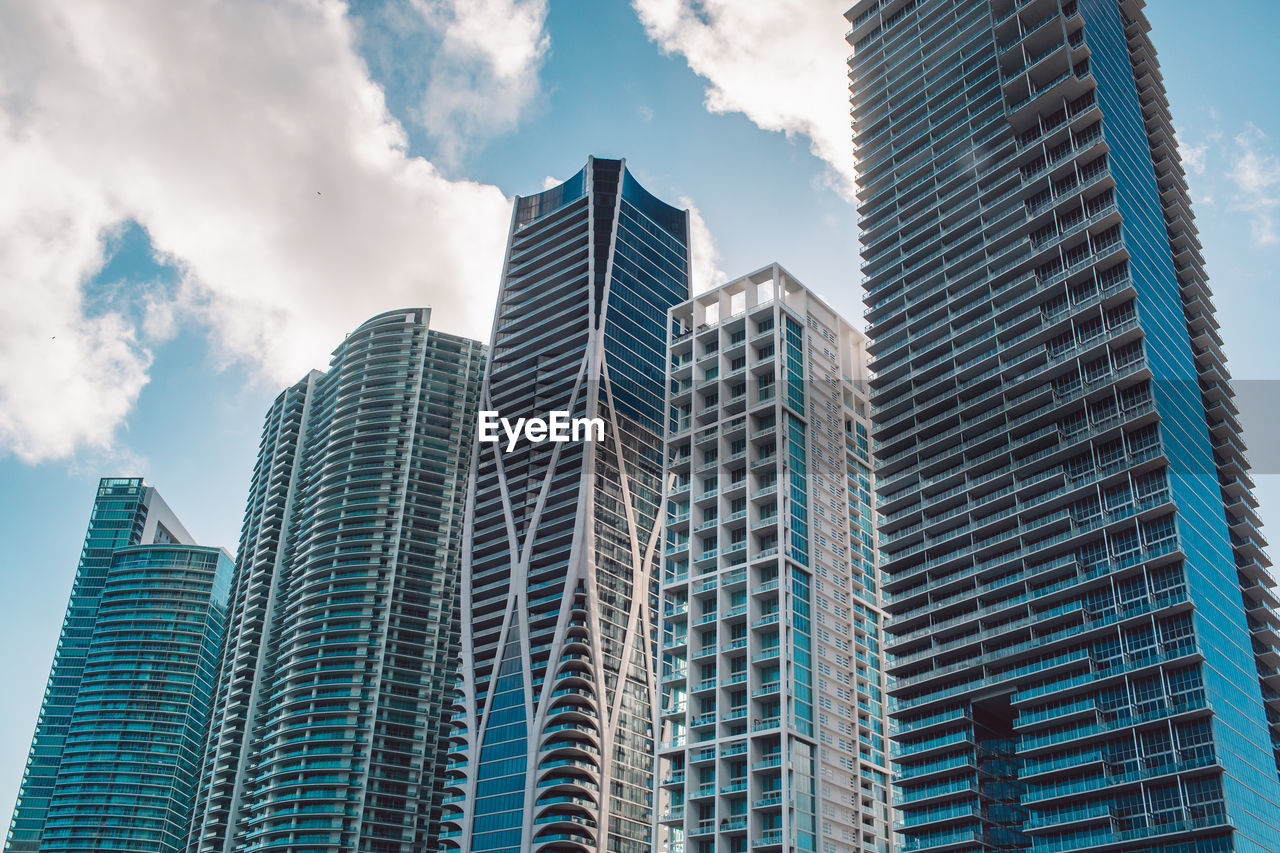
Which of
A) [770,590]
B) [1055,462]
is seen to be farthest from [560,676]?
[1055,462]

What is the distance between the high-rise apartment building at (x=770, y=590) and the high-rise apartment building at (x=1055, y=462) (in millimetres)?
6631

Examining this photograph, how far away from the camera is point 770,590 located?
444ft

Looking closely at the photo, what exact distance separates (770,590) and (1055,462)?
3305 cm

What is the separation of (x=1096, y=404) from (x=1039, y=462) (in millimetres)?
8478

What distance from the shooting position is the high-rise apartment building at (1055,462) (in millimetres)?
115438

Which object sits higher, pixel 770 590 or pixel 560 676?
pixel 560 676

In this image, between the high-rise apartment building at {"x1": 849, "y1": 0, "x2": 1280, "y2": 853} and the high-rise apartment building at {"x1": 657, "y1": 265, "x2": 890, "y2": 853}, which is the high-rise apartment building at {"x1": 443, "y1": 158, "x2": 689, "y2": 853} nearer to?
the high-rise apartment building at {"x1": 657, "y1": 265, "x2": 890, "y2": 853}

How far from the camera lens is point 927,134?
541ft

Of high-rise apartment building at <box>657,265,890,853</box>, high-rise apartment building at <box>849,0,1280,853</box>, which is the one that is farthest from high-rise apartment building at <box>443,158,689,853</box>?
high-rise apartment building at <box>849,0,1280,853</box>

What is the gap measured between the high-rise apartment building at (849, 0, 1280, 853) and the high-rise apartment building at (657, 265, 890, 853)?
21.8 feet

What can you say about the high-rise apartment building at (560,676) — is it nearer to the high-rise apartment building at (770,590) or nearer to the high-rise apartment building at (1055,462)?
the high-rise apartment building at (770,590)

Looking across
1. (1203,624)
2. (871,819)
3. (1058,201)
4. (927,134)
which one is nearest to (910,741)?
(871,819)

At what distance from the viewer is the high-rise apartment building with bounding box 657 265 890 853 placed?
416ft

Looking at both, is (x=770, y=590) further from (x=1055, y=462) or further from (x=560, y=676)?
(x=560, y=676)
